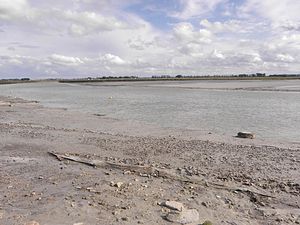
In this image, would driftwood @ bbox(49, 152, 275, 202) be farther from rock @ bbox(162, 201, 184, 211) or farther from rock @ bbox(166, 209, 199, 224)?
rock @ bbox(166, 209, 199, 224)

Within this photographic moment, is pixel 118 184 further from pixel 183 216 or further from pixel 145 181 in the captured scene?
pixel 183 216

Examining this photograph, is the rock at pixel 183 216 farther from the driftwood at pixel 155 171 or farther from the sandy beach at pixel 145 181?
the driftwood at pixel 155 171

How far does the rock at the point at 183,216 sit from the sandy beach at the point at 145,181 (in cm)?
4

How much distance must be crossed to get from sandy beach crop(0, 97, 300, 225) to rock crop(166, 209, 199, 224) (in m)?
0.04

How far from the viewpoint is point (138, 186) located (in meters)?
9.82

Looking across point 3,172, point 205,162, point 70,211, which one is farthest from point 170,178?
point 3,172

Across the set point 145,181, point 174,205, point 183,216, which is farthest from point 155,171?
point 183,216

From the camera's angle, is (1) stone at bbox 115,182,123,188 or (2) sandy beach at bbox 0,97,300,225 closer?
(2) sandy beach at bbox 0,97,300,225

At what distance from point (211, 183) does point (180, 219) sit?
3049mm

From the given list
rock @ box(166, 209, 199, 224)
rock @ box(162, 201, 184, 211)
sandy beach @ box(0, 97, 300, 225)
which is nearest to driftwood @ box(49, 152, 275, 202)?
sandy beach @ box(0, 97, 300, 225)

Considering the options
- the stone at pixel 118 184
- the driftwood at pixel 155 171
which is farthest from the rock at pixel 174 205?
the driftwood at pixel 155 171

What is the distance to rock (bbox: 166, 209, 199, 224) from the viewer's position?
24.7 feet

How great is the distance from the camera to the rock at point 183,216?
7535 mm

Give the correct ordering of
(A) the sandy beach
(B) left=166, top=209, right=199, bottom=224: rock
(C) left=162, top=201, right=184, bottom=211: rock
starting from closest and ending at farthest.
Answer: (B) left=166, top=209, right=199, bottom=224: rock < (A) the sandy beach < (C) left=162, top=201, right=184, bottom=211: rock
